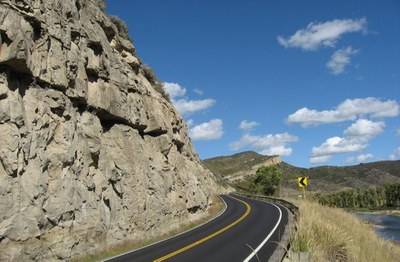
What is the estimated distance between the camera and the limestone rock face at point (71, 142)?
13922mm

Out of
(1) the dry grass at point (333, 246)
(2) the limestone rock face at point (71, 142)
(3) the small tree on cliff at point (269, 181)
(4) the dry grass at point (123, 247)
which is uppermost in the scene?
(3) the small tree on cliff at point (269, 181)

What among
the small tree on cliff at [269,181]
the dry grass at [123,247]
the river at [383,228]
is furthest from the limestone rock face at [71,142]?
the small tree on cliff at [269,181]

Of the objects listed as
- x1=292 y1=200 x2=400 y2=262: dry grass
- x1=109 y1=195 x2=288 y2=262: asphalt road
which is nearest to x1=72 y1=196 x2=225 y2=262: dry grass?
x1=109 y1=195 x2=288 y2=262: asphalt road

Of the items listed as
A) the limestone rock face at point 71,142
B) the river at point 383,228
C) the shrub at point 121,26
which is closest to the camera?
the limestone rock face at point 71,142

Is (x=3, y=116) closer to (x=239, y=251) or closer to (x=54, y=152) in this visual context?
(x=54, y=152)

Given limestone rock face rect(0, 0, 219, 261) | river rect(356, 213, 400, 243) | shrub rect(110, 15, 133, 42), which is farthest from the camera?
shrub rect(110, 15, 133, 42)

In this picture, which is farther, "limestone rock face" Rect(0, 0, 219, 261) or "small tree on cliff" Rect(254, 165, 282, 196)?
"small tree on cliff" Rect(254, 165, 282, 196)

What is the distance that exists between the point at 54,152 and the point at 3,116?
10.0 ft

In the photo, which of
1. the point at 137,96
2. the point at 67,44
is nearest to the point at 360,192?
the point at 137,96

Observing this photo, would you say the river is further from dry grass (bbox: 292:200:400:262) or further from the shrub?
the shrub

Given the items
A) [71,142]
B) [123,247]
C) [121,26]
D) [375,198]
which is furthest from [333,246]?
[375,198]

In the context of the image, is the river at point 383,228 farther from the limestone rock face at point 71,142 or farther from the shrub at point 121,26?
the shrub at point 121,26

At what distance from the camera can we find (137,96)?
89.7ft

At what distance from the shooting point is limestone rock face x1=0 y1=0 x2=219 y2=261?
13922 mm
